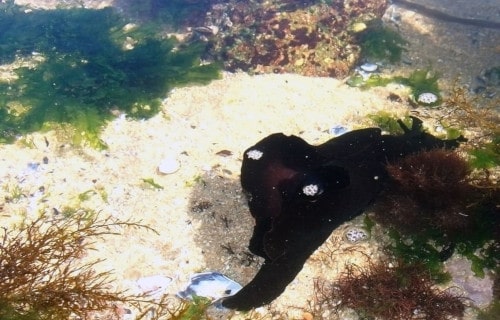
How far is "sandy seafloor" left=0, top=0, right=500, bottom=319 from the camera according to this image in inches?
179

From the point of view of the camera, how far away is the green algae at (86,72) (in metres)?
6.78

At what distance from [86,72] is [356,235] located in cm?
630

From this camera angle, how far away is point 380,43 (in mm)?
8281

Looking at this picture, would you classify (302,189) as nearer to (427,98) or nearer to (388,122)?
(388,122)

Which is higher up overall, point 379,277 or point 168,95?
point 379,277

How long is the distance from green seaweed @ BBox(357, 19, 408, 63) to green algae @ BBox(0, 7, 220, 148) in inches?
130

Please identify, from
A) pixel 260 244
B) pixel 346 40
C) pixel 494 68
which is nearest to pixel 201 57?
pixel 346 40

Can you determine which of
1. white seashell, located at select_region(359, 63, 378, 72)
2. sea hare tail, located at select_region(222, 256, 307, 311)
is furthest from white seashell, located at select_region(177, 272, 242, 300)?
white seashell, located at select_region(359, 63, 378, 72)

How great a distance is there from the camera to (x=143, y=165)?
6.02 meters

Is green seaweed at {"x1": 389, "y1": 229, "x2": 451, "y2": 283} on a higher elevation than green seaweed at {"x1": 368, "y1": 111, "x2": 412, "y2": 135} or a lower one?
higher

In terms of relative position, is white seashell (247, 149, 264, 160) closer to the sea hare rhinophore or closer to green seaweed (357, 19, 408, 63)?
the sea hare rhinophore

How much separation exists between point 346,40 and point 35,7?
10142 millimetres

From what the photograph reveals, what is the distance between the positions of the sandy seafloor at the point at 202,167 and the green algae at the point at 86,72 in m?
0.34

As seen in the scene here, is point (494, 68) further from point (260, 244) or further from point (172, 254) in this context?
point (172, 254)
